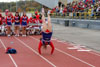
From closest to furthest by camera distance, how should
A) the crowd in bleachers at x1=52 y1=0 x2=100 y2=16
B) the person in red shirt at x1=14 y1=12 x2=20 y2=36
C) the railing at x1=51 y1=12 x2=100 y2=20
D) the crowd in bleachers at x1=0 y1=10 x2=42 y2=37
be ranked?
the person in red shirt at x1=14 y1=12 x2=20 y2=36 < the crowd in bleachers at x1=0 y1=10 x2=42 y2=37 < the railing at x1=51 y1=12 x2=100 y2=20 < the crowd in bleachers at x1=52 y1=0 x2=100 y2=16

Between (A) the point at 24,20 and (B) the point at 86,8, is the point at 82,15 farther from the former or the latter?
(A) the point at 24,20

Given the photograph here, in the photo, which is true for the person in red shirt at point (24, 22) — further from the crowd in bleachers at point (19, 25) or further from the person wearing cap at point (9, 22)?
the person wearing cap at point (9, 22)

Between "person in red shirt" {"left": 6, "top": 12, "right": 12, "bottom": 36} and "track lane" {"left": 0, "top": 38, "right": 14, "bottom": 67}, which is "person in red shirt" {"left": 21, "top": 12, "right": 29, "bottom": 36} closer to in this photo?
"person in red shirt" {"left": 6, "top": 12, "right": 12, "bottom": 36}

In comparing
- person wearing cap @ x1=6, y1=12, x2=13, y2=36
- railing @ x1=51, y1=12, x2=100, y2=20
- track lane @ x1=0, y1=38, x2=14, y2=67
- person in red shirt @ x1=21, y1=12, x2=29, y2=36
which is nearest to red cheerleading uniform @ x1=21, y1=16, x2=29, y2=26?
person in red shirt @ x1=21, y1=12, x2=29, y2=36

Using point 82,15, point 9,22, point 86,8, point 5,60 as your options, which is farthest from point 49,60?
point 86,8

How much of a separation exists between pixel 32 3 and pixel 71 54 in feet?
133

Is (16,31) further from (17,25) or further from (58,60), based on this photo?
(58,60)

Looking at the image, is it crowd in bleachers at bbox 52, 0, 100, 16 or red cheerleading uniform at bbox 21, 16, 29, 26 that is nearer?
red cheerleading uniform at bbox 21, 16, 29, 26

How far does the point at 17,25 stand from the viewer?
793 inches

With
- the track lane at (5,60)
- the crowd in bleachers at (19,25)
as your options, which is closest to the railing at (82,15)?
the crowd in bleachers at (19,25)

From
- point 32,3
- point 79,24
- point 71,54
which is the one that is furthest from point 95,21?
point 32,3

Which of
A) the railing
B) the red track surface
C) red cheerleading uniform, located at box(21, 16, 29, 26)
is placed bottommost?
the red track surface

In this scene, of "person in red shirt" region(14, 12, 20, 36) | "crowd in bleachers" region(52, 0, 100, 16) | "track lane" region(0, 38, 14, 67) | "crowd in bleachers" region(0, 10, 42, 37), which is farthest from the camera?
"crowd in bleachers" region(52, 0, 100, 16)

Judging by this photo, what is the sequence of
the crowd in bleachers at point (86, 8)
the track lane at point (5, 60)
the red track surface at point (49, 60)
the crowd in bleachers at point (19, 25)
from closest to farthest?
the track lane at point (5, 60) < the red track surface at point (49, 60) < the crowd in bleachers at point (19, 25) < the crowd in bleachers at point (86, 8)
